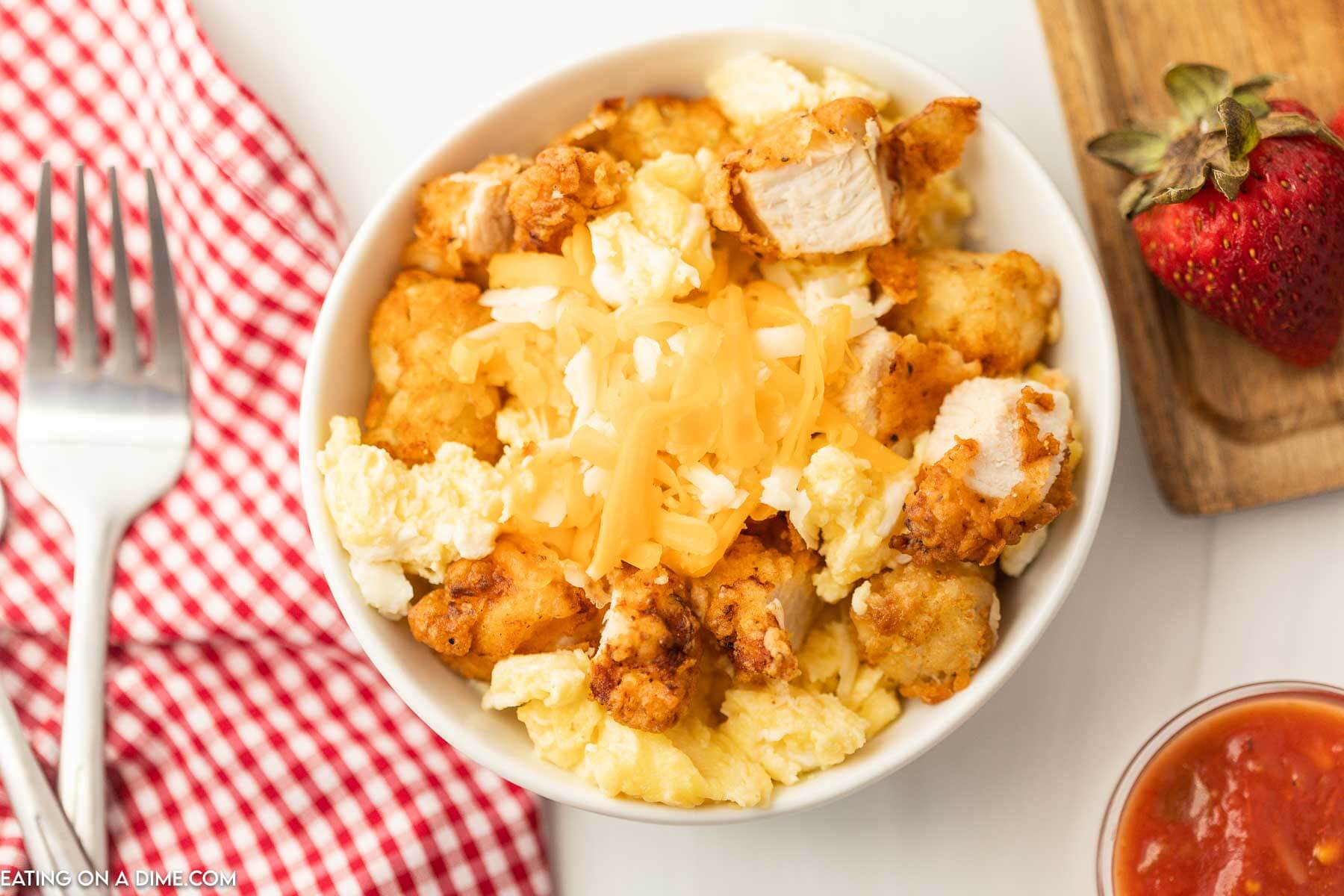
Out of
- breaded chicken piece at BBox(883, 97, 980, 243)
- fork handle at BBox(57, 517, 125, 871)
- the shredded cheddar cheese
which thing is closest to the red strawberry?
breaded chicken piece at BBox(883, 97, 980, 243)

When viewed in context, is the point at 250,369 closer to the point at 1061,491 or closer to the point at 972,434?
the point at 972,434

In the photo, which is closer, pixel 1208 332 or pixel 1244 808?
pixel 1244 808

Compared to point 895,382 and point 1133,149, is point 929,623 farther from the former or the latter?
point 1133,149

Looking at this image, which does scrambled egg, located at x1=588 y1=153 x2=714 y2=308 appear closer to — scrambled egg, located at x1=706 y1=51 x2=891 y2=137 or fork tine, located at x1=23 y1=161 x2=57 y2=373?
scrambled egg, located at x1=706 y1=51 x2=891 y2=137

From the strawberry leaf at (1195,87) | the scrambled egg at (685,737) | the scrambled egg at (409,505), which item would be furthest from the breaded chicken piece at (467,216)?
the strawberry leaf at (1195,87)

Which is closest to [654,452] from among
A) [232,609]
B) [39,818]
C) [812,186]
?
[812,186]

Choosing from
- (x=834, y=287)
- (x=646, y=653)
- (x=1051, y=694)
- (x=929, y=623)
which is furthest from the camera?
(x=1051, y=694)
